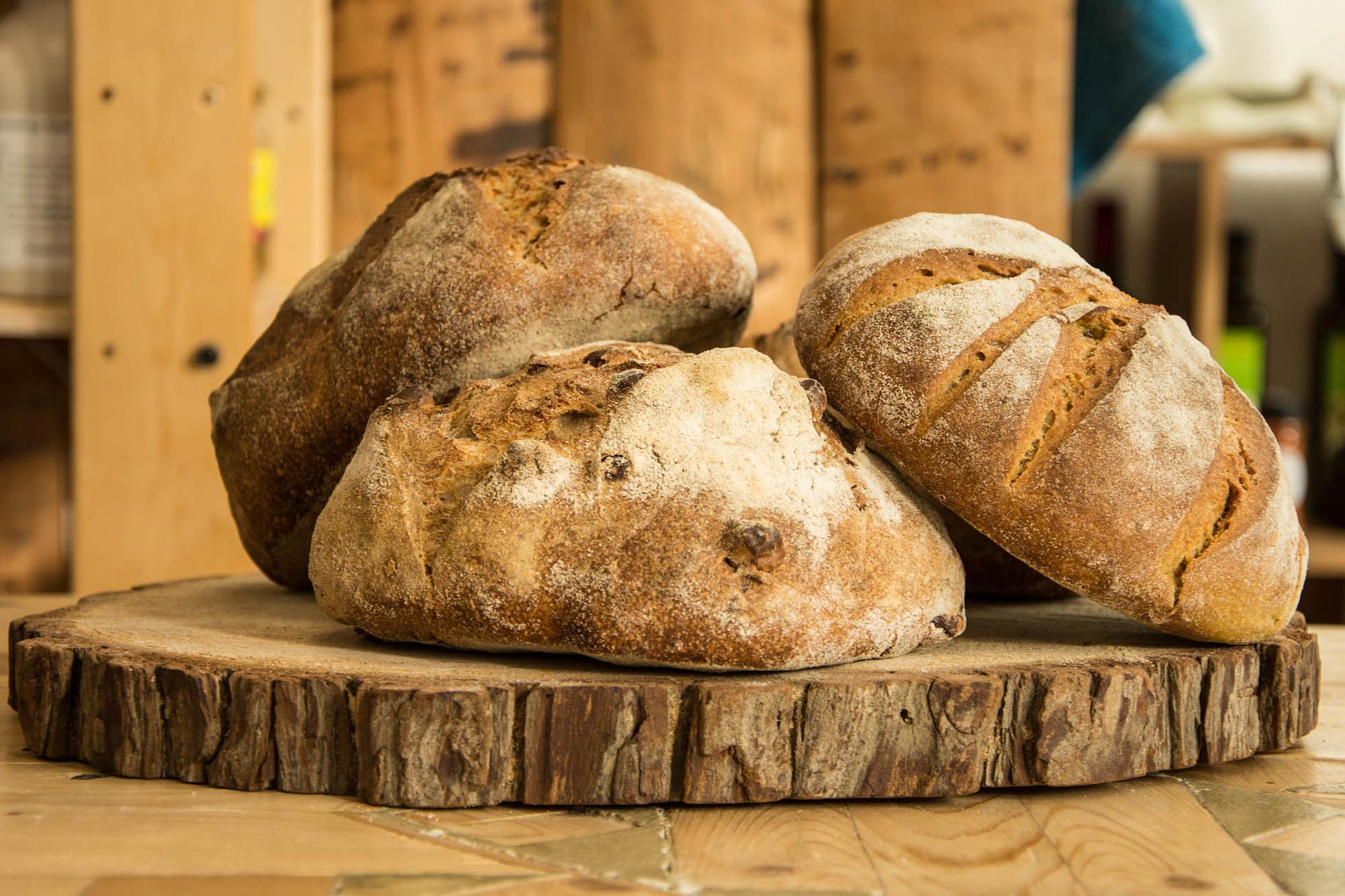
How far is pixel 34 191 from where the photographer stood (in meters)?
2.23

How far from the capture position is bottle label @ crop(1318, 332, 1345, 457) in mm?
3078

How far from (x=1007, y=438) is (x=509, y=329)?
0.46 metres

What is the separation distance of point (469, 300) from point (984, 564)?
60 centimetres

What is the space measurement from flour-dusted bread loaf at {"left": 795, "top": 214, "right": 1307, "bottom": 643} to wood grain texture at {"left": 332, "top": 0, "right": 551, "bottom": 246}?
4.55 feet

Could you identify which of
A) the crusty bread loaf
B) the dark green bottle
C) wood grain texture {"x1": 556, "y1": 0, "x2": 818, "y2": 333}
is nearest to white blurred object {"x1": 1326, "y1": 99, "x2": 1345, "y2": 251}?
the dark green bottle

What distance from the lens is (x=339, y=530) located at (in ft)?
3.97

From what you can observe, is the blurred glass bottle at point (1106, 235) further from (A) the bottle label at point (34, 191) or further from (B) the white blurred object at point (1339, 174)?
(A) the bottle label at point (34, 191)

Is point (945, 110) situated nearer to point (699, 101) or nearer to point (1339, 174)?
point (699, 101)

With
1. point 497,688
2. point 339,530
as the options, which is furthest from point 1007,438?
point 339,530

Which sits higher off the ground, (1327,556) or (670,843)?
(670,843)

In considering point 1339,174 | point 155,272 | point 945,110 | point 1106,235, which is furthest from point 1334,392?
point 155,272

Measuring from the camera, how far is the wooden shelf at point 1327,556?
291 cm

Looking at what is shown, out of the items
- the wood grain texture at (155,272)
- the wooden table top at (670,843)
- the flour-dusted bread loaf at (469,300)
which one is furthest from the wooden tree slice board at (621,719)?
the wood grain texture at (155,272)

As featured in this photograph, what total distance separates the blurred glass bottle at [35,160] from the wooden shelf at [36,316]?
1 centimetres
